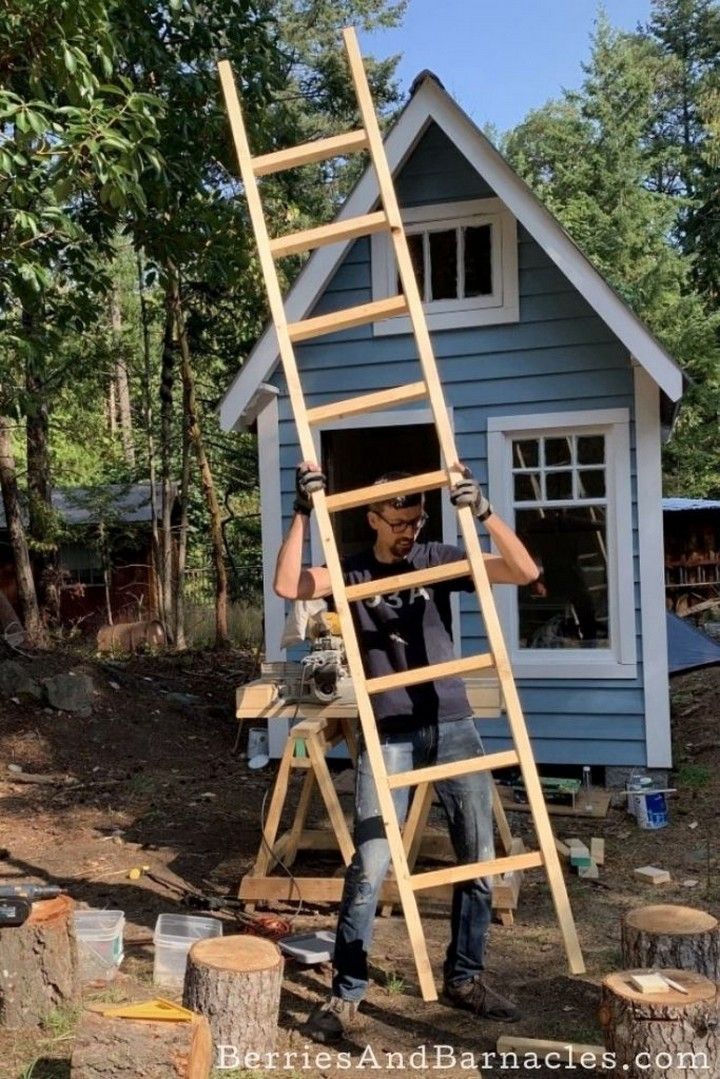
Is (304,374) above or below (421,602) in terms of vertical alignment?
above

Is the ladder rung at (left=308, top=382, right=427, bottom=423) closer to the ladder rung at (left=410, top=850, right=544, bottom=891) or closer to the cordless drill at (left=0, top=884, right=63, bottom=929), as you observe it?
the ladder rung at (left=410, top=850, right=544, bottom=891)

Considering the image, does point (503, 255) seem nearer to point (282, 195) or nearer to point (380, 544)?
point (380, 544)

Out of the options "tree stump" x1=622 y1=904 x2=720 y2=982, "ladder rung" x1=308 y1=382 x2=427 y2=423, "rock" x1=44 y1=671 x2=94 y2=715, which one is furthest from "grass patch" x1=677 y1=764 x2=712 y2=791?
"rock" x1=44 y1=671 x2=94 y2=715

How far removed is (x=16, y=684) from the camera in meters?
9.18

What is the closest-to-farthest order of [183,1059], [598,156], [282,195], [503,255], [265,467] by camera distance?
1. [183,1059]
2. [503,255]
3. [265,467]
4. [282,195]
5. [598,156]

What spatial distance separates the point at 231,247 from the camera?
8.36 meters

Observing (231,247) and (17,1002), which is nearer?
(17,1002)

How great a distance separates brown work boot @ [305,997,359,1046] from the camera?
3533 millimetres

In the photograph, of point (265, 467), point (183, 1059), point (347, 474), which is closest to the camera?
point (183, 1059)

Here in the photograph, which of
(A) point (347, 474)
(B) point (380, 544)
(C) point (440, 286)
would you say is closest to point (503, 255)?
(C) point (440, 286)

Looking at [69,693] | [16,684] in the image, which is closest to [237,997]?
[69,693]

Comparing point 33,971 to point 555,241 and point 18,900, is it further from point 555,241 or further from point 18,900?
point 555,241

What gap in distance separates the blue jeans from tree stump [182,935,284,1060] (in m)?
0.29

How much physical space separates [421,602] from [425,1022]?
1.56 m
